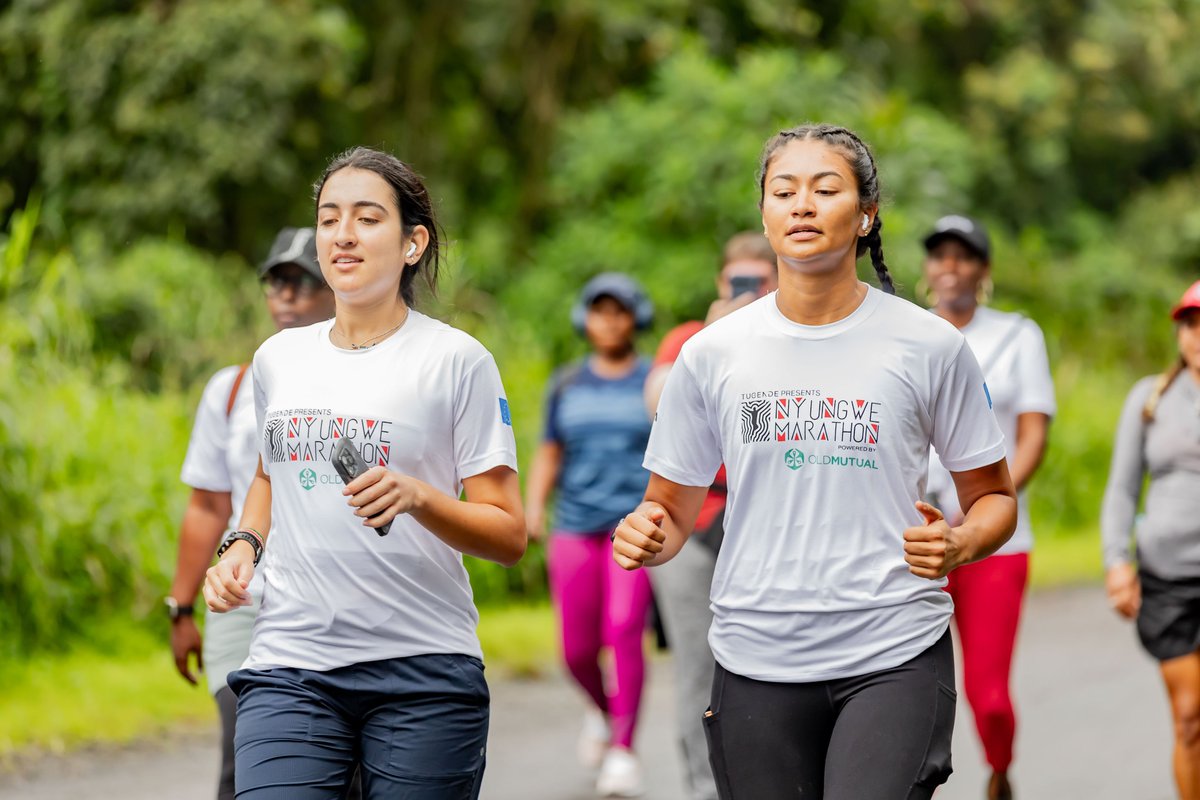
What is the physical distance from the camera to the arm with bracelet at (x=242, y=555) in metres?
3.68

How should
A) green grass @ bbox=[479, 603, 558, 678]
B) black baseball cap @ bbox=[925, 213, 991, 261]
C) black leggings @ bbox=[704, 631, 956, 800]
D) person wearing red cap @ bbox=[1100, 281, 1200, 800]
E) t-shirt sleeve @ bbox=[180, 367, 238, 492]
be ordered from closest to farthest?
black leggings @ bbox=[704, 631, 956, 800] < t-shirt sleeve @ bbox=[180, 367, 238, 492] < person wearing red cap @ bbox=[1100, 281, 1200, 800] < black baseball cap @ bbox=[925, 213, 991, 261] < green grass @ bbox=[479, 603, 558, 678]

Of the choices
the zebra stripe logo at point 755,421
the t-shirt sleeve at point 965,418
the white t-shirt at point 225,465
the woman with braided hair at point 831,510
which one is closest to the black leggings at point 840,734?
the woman with braided hair at point 831,510

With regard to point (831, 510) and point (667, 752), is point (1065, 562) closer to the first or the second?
point (667, 752)

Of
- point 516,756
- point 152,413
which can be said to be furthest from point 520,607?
point 516,756

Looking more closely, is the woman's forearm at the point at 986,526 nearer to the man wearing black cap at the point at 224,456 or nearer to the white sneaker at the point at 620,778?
the man wearing black cap at the point at 224,456

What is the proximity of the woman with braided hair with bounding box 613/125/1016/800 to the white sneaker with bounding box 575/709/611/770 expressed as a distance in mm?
4211

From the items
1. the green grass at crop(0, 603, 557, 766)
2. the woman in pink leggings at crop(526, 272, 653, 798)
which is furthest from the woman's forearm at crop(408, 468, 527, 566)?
the green grass at crop(0, 603, 557, 766)

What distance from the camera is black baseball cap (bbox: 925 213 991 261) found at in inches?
Result: 243

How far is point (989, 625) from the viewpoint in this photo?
19.9ft

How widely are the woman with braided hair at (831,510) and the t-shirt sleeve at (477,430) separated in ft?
1.04

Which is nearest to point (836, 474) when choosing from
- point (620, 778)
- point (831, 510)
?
point (831, 510)

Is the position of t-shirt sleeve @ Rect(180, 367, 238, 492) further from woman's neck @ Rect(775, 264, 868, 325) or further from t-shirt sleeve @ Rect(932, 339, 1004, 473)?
t-shirt sleeve @ Rect(932, 339, 1004, 473)

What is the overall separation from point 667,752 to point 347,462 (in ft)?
17.6

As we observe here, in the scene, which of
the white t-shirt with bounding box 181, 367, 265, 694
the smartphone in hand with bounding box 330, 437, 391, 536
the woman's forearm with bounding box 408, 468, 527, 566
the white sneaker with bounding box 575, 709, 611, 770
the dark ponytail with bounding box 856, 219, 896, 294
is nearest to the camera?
the smartphone in hand with bounding box 330, 437, 391, 536
